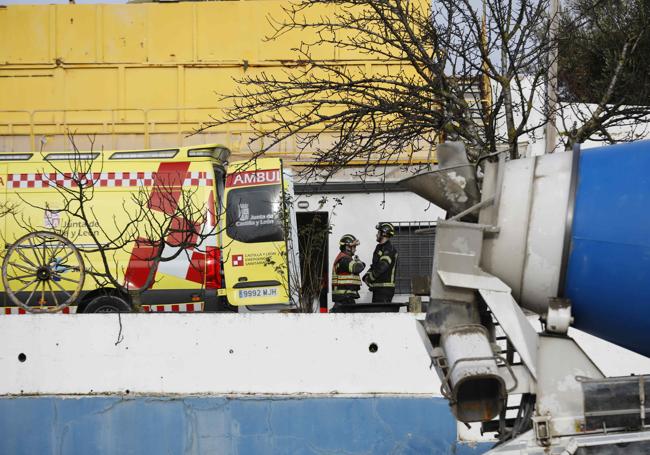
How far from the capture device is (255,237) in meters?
13.4

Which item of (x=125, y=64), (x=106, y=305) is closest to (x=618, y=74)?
(x=106, y=305)

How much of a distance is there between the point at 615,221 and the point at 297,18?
16430 millimetres

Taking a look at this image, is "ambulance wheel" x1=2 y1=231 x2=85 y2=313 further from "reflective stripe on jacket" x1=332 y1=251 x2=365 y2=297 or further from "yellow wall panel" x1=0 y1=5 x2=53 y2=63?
"yellow wall panel" x1=0 y1=5 x2=53 y2=63

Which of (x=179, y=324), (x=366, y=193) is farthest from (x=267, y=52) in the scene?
(x=179, y=324)

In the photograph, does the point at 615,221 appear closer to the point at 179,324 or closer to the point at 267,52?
the point at 179,324

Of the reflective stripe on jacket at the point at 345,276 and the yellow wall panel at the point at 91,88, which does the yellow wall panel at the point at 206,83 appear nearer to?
the yellow wall panel at the point at 91,88

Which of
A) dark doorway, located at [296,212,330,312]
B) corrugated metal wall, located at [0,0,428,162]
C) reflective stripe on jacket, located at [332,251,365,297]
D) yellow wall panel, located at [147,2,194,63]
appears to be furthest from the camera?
yellow wall panel, located at [147,2,194,63]

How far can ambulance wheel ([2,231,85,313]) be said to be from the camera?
1077 centimetres

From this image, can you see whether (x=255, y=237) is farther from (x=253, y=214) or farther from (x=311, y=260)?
(x=311, y=260)

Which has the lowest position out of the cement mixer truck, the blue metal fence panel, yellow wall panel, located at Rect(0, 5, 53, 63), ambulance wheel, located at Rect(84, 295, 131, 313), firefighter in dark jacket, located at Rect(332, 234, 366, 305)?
the blue metal fence panel

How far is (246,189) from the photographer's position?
44.0ft

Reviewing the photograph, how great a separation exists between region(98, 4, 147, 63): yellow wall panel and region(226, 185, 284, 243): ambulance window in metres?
8.71

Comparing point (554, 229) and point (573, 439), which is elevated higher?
point (554, 229)

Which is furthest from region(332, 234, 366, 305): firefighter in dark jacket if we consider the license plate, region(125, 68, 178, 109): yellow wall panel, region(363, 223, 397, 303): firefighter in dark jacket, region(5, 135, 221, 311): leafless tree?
region(125, 68, 178, 109): yellow wall panel
